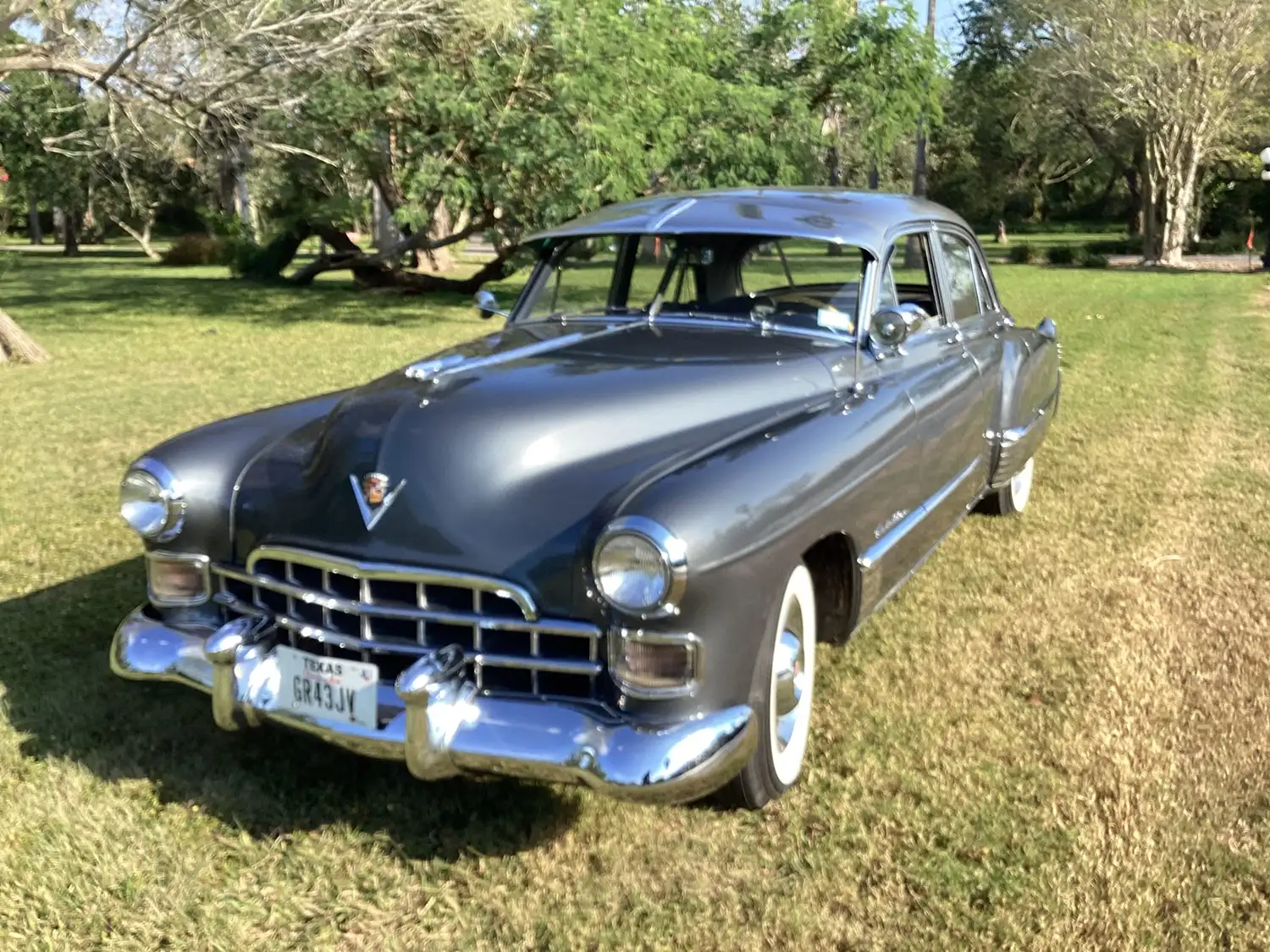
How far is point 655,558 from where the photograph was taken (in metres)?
2.60

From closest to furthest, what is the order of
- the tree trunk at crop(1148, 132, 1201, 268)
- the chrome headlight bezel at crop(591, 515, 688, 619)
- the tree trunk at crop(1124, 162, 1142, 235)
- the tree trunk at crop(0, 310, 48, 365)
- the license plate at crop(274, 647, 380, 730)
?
the chrome headlight bezel at crop(591, 515, 688, 619)
the license plate at crop(274, 647, 380, 730)
the tree trunk at crop(0, 310, 48, 365)
the tree trunk at crop(1148, 132, 1201, 268)
the tree trunk at crop(1124, 162, 1142, 235)

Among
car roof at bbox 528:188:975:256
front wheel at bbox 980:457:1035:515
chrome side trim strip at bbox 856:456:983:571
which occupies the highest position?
car roof at bbox 528:188:975:256

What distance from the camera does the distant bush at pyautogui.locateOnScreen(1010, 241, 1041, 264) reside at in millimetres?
32812

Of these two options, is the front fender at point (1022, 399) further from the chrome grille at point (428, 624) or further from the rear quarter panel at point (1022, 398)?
the chrome grille at point (428, 624)

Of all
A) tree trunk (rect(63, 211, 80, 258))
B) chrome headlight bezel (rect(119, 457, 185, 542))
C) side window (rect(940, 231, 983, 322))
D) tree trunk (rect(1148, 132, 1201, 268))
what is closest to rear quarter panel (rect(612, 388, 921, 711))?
chrome headlight bezel (rect(119, 457, 185, 542))

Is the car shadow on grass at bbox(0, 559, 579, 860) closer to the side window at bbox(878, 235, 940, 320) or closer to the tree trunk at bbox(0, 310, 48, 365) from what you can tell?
the side window at bbox(878, 235, 940, 320)

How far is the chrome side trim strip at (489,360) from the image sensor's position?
3.48 m

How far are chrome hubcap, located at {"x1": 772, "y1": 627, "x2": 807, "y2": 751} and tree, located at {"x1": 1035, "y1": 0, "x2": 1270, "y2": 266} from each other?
26.9 meters

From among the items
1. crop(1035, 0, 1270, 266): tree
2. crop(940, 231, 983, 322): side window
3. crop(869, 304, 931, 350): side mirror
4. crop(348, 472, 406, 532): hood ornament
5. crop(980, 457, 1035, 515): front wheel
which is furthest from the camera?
crop(1035, 0, 1270, 266): tree

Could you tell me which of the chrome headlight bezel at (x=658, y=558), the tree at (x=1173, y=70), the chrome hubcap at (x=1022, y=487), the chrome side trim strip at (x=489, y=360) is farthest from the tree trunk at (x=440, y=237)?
the chrome headlight bezel at (x=658, y=558)

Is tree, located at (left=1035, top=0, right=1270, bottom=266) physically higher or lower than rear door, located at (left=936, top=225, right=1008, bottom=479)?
higher

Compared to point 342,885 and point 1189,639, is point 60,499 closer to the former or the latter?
point 342,885

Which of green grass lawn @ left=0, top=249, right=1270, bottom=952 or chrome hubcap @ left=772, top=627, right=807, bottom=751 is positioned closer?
green grass lawn @ left=0, top=249, right=1270, bottom=952

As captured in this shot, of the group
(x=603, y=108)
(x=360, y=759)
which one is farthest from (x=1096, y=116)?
(x=360, y=759)
